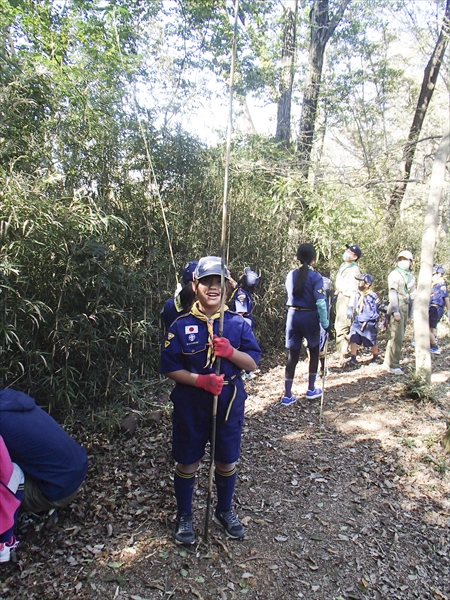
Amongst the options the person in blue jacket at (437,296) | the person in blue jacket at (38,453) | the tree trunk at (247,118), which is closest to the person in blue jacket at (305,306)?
the person in blue jacket at (38,453)

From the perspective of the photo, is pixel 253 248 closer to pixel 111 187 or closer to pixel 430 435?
pixel 111 187

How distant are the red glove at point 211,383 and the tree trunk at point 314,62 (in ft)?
24.6

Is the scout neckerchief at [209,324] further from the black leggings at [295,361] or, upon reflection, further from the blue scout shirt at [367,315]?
the blue scout shirt at [367,315]

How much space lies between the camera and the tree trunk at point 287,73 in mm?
8726

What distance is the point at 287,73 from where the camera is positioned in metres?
8.84

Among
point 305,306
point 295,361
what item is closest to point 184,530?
point 295,361

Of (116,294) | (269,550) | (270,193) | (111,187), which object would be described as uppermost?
(270,193)

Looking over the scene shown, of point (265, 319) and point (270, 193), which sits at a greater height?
point (270, 193)

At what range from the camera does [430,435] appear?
3.62 m

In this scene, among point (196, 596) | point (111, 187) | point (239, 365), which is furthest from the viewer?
point (111, 187)

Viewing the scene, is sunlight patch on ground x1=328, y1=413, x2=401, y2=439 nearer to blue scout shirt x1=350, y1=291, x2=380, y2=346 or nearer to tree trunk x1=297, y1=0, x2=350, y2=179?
blue scout shirt x1=350, y1=291, x2=380, y2=346

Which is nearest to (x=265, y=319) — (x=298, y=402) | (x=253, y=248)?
(x=253, y=248)

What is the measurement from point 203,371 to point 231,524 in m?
0.96

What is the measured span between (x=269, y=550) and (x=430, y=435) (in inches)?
81.0
